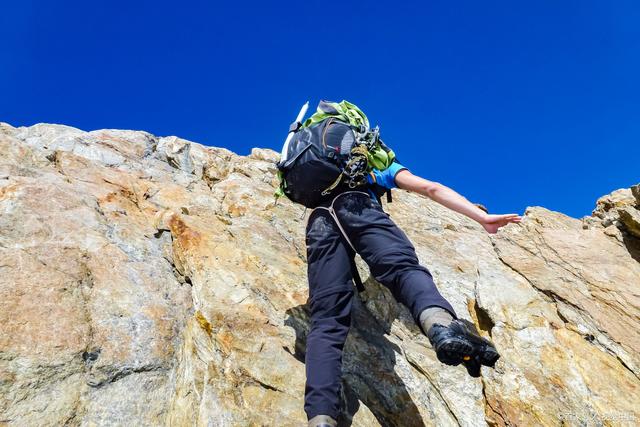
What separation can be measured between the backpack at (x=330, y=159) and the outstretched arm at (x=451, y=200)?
0.58 metres

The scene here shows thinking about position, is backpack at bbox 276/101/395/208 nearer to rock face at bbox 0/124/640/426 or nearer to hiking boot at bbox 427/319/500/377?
rock face at bbox 0/124/640/426

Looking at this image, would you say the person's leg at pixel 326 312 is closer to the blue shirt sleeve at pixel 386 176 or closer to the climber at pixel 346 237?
the climber at pixel 346 237

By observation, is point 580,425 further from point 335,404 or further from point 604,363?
point 335,404

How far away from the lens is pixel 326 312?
6.54 metres

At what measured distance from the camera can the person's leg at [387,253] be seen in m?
5.98

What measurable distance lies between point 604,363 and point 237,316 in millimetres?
6872

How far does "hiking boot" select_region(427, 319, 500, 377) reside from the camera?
512 centimetres

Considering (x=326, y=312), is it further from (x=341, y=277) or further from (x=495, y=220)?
(x=495, y=220)

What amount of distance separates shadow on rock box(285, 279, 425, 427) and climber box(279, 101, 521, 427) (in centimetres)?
107

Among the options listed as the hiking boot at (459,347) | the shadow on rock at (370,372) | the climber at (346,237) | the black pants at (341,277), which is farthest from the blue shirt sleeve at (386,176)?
the shadow on rock at (370,372)

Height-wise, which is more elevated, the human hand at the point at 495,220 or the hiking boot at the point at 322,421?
the human hand at the point at 495,220

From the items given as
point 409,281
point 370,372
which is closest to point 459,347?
point 409,281

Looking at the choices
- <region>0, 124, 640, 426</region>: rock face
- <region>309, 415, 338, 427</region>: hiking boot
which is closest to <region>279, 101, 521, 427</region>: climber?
<region>309, 415, 338, 427</region>: hiking boot

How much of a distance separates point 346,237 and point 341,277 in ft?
2.18
